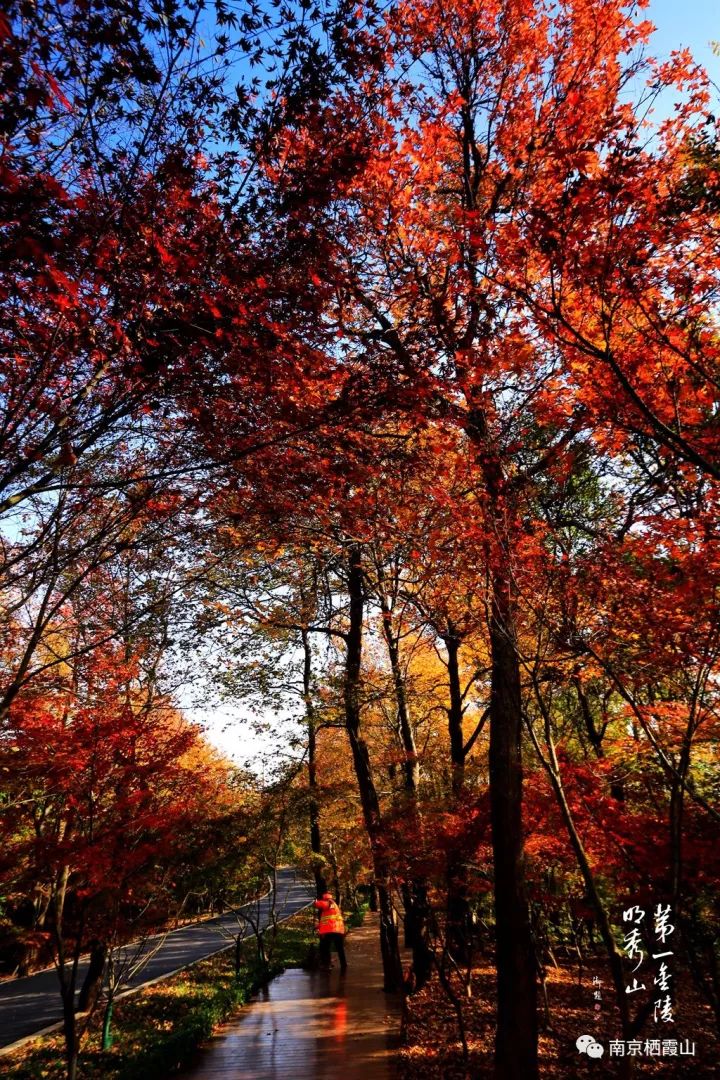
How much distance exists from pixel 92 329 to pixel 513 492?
4.54 m

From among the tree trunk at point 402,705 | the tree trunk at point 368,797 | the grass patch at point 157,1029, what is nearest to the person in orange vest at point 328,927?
the grass patch at point 157,1029

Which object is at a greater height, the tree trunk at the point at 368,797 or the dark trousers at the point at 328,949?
the tree trunk at the point at 368,797

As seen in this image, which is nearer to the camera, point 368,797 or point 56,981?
point 368,797

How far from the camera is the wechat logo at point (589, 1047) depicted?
21.4 ft

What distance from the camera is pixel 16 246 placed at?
315 centimetres

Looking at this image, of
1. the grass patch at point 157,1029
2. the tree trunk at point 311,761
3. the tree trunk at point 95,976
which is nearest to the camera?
the grass patch at point 157,1029

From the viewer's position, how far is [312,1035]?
26.6 ft

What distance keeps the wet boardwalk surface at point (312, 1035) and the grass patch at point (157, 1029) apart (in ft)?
0.95

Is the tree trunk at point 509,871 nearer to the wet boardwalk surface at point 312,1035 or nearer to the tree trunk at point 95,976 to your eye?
the wet boardwalk surface at point 312,1035

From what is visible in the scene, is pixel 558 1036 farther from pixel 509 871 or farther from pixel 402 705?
pixel 402 705

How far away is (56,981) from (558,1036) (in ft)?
38.8

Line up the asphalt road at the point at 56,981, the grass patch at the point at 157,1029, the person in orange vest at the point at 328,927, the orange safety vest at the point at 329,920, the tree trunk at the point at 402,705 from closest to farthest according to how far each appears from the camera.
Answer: the grass patch at the point at 157,1029
the asphalt road at the point at 56,981
the tree trunk at the point at 402,705
the person in orange vest at the point at 328,927
the orange safety vest at the point at 329,920

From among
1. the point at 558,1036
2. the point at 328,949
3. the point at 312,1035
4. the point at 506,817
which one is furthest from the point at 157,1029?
the point at 506,817

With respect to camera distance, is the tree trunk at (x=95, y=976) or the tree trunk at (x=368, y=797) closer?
the tree trunk at (x=95, y=976)
